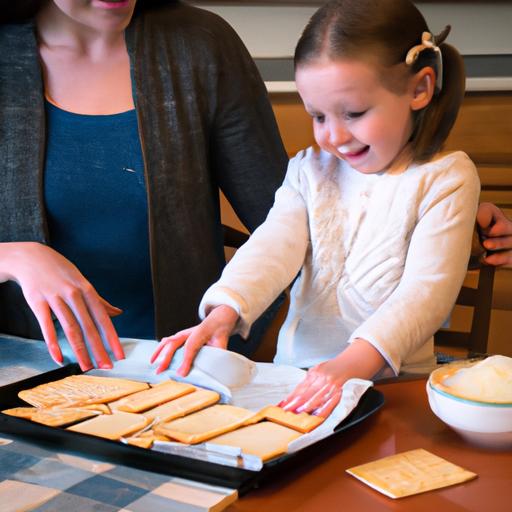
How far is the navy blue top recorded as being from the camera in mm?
1595

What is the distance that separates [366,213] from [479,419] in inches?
19.3

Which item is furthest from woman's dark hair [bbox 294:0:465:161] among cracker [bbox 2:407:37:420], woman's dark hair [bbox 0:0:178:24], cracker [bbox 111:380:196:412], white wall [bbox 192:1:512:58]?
white wall [bbox 192:1:512:58]

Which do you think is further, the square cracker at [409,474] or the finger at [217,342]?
the finger at [217,342]

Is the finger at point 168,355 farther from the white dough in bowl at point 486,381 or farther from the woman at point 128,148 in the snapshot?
the woman at point 128,148

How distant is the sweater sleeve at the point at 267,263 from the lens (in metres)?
1.09

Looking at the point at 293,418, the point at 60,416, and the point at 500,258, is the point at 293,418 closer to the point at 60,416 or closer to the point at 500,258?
the point at 60,416

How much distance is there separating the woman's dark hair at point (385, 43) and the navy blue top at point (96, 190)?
59 centimetres

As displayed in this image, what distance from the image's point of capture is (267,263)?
→ 1171 millimetres

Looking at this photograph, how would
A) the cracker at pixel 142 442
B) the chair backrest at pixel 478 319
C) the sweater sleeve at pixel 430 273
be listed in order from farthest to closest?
the chair backrest at pixel 478 319, the sweater sleeve at pixel 430 273, the cracker at pixel 142 442

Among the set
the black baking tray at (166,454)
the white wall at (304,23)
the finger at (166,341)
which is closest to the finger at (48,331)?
the finger at (166,341)

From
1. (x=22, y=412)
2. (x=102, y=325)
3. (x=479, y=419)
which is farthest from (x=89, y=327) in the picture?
(x=479, y=419)

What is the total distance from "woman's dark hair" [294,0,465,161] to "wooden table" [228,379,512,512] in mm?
452

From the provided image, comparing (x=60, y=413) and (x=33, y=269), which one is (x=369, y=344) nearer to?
(x=60, y=413)

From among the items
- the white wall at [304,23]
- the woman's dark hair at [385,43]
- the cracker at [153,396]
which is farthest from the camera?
the white wall at [304,23]
